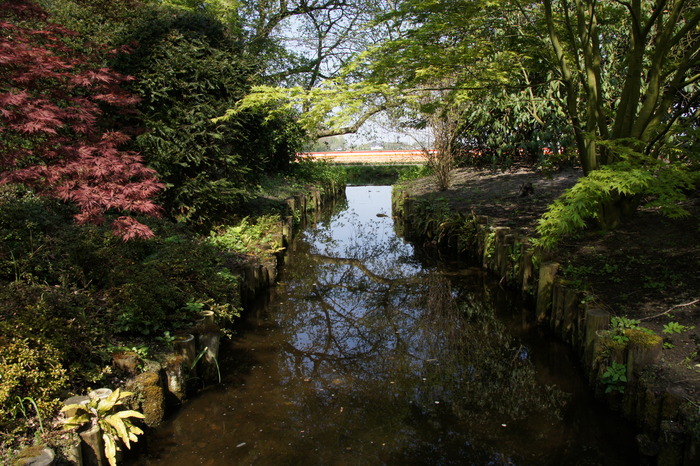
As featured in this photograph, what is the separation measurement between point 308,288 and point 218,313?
2.59 m

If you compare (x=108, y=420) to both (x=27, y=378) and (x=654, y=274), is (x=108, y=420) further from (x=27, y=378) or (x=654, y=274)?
(x=654, y=274)

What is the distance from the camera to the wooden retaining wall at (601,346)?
9.51 feet

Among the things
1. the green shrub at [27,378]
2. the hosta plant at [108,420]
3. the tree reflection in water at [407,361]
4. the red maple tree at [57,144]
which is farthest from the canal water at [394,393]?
the red maple tree at [57,144]

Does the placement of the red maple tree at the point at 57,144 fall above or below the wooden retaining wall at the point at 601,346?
above

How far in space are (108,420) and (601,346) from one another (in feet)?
12.5

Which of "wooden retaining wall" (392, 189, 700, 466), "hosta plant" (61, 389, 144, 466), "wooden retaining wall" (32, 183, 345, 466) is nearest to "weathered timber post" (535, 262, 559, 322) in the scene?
"wooden retaining wall" (392, 189, 700, 466)

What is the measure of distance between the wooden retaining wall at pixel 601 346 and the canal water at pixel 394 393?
22 cm

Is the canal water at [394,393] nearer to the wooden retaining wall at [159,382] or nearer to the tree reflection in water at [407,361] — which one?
the tree reflection in water at [407,361]

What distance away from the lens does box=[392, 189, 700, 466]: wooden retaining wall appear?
9.51 feet

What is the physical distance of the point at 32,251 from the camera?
174 inches

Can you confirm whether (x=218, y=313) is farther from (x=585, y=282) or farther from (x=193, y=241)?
(x=585, y=282)

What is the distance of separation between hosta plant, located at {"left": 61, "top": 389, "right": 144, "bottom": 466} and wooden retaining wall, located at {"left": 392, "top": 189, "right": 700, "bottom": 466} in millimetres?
3445

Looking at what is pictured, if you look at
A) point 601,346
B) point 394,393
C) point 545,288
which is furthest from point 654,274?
point 394,393

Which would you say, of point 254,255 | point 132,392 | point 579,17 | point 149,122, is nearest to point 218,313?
point 132,392
